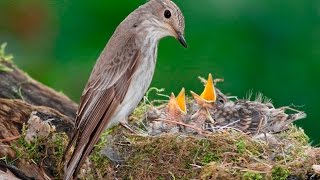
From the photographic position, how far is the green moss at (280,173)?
19.2ft

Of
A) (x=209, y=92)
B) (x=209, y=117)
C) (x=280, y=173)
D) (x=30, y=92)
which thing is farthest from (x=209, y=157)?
(x=30, y=92)

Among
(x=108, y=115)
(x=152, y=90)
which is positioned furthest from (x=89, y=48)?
(x=108, y=115)

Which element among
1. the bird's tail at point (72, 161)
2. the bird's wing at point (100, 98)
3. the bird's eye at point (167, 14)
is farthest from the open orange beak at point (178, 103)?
the bird's tail at point (72, 161)

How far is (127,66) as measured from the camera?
21.9 ft

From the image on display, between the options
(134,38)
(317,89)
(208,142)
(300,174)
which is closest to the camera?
(300,174)

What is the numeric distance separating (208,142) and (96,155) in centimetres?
67

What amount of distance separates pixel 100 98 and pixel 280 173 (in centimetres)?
123

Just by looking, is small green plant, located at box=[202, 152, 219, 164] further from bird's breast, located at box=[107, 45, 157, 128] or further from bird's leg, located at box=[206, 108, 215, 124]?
bird's breast, located at box=[107, 45, 157, 128]

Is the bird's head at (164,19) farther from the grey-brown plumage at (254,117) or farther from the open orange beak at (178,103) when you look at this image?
the grey-brown plumage at (254,117)

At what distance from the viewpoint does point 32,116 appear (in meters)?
6.46

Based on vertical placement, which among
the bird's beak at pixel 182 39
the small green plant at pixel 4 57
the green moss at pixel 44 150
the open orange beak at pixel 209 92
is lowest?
the green moss at pixel 44 150

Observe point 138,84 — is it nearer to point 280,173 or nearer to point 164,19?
point 164,19

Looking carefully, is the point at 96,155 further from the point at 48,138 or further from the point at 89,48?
the point at 89,48

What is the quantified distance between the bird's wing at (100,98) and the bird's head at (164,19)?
0.17 metres
